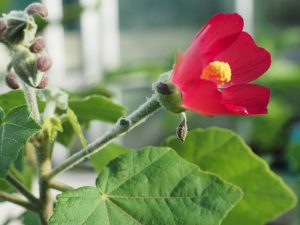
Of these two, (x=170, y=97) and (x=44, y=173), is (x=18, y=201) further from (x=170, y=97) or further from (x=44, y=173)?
(x=170, y=97)

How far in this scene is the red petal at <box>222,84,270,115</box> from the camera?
21.3 inches

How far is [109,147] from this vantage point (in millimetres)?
742

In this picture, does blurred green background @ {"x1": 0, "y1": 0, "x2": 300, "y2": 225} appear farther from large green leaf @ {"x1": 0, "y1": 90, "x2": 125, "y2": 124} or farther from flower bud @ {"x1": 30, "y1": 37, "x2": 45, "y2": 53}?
→ flower bud @ {"x1": 30, "y1": 37, "x2": 45, "y2": 53}

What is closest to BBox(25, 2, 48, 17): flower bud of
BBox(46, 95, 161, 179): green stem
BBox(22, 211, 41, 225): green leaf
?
BBox(46, 95, 161, 179): green stem

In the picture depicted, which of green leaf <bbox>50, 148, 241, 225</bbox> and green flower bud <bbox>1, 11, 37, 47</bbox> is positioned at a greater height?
green flower bud <bbox>1, 11, 37, 47</bbox>

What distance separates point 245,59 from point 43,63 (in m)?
0.17

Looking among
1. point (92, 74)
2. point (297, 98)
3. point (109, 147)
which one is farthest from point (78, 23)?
point (109, 147)

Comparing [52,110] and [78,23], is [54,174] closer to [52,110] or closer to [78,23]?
[52,110]

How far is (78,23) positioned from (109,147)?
3346 millimetres

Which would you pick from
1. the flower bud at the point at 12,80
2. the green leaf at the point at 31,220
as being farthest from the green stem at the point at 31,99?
the green leaf at the point at 31,220

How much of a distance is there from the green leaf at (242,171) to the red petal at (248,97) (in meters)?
0.17

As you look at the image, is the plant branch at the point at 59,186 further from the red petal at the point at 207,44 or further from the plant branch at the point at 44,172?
the red petal at the point at 207,44

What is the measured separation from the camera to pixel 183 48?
4.21 metres

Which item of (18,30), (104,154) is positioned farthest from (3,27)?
(104,154)
